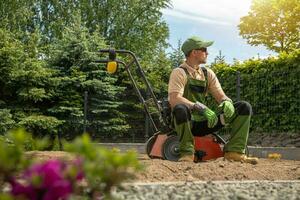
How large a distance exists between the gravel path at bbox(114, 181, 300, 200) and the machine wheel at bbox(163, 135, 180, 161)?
2.05 m

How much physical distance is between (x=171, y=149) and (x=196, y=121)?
36 centimetres

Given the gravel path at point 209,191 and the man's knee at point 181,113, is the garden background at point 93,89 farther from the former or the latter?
the gravel path at point 209,191

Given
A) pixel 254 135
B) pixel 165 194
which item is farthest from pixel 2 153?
pixel 254 135

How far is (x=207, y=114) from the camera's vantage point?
16.9 feet

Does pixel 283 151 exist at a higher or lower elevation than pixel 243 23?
lower

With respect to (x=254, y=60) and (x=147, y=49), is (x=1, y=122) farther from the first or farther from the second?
(x=147, y=49)

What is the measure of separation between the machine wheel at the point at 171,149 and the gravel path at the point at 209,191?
2.05 m

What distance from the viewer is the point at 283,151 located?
26.7 feet

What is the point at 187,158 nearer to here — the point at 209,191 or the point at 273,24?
the point at 209,191

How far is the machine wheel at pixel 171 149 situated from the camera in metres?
5.46

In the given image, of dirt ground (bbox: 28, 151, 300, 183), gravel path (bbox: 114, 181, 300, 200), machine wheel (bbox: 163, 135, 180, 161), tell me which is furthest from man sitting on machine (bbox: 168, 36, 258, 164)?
gravel path (bbox: 114, 181, 300, 200)

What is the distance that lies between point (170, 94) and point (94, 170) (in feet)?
13.1

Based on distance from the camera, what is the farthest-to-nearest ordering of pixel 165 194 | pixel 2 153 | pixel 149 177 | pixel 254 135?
pixel 254 135, pixel 149 177, pixel 165 194, pixel 2 153

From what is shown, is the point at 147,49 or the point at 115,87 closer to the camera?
the point at 115,87
